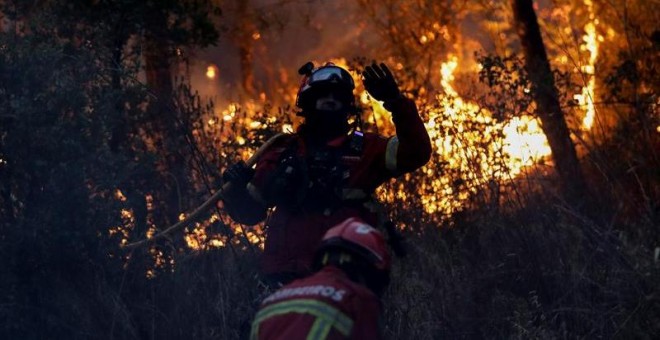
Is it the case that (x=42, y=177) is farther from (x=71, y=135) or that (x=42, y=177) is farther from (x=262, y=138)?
(x=262, y=138)

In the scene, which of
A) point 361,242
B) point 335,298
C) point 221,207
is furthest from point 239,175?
point 221,207

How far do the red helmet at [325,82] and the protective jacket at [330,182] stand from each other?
28 cm

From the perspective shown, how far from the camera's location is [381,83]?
5.23m

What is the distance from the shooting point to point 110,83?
28.8 ft

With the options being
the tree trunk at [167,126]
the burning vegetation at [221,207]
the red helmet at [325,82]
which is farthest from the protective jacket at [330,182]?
the tree trunk at [167,126]

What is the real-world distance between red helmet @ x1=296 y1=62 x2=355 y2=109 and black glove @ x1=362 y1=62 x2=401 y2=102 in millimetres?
310

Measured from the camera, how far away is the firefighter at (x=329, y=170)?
5234 millimetres

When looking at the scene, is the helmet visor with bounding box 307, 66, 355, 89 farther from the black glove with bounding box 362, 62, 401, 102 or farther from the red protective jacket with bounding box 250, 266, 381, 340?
the red protective jacket with bounding box 250, 266, 381, 340

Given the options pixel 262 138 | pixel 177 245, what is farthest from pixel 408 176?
pixel 177 245

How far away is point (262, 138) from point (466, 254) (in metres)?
2.26

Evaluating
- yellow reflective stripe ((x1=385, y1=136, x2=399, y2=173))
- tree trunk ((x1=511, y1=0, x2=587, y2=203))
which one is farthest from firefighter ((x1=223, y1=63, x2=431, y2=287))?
tree trunk ((x1=511, y1=0, x2=587, y2=203))

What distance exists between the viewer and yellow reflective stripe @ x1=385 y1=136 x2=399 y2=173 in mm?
5266

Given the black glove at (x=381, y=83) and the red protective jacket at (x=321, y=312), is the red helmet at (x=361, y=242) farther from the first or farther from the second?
the black glove at (x=381, y=83)

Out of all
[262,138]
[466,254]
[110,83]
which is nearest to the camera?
[466,254]
